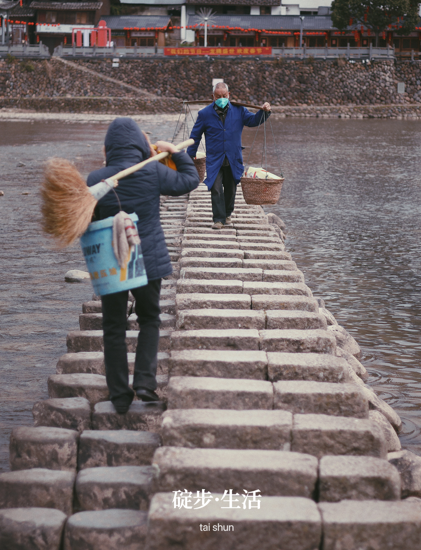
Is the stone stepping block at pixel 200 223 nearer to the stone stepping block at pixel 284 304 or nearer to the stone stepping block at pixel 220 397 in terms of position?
the stone stepping block at pixel 284 304

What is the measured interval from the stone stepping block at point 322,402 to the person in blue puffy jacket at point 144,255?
2.49 feet

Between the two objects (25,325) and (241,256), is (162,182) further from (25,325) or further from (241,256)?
(25,325)

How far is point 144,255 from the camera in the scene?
3.98m

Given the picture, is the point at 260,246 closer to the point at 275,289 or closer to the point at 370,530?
the point at 275,289

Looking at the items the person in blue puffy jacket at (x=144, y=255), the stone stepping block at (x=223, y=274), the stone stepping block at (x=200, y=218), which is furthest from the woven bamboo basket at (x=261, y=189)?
the person in blue puffy jacket at (x=144, y=255)

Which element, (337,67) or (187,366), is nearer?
(187,366)

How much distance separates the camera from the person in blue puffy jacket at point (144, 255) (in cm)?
397

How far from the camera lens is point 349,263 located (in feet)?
31.7

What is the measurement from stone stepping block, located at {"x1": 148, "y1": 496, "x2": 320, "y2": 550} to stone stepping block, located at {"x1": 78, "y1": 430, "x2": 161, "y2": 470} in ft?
2.40

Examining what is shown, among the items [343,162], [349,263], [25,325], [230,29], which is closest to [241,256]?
[25,325]

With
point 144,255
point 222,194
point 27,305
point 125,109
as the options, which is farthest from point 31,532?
point 125,109

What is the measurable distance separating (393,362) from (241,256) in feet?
5.40

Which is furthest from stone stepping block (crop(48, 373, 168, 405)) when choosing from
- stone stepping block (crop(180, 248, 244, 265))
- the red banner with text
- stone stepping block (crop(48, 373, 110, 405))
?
the red banner with text

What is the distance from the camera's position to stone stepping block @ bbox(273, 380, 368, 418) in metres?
3.78
